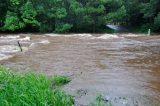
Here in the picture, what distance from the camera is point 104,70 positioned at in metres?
10.6

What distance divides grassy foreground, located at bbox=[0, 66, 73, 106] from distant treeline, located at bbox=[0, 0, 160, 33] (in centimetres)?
1984

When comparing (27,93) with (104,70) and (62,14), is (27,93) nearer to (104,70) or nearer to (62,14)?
(104,70)

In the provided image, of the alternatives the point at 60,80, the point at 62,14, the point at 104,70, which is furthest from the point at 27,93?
the point at 62,14

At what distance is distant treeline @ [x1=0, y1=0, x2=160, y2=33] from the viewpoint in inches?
1072

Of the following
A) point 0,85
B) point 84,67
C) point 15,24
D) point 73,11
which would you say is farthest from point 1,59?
point 73,11

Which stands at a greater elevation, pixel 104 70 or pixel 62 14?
pixel 62 14

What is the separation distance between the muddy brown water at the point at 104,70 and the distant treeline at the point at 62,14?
11654 mm

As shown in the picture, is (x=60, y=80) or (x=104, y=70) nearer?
(x=60, y=80)

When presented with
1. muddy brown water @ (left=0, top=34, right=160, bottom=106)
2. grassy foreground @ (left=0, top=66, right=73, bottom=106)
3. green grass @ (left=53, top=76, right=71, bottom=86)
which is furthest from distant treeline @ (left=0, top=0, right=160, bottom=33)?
grassy foreground @ (left=0, top=66, right=73, bottom=106)

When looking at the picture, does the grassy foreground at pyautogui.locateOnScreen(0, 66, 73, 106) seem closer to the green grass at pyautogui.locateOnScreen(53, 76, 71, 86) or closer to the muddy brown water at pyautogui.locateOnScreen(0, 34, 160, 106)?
the muddy brown water at pyautogui.locateOnScreen(0, 34, 160, 106)

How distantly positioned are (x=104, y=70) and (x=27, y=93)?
4930mm

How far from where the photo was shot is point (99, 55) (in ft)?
45.8

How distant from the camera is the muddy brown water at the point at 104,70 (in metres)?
7.55

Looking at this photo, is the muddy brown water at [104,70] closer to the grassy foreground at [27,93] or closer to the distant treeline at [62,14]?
the grassy foreground at [27,93]
